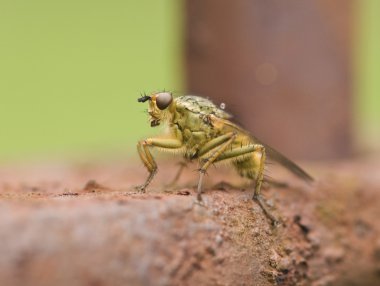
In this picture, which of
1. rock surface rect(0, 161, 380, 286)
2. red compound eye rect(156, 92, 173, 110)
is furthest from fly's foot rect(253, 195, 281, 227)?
red compound eye rect(156, 92, 173, 110)

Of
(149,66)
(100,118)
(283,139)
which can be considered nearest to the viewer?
(283,139)

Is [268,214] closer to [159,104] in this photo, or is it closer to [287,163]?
[287,163]

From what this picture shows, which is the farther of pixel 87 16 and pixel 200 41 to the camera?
pixel 87 16

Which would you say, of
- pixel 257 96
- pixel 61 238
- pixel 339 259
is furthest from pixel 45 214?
pixel 257 96

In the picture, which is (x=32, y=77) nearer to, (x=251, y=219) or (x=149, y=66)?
(x=149, y=66)

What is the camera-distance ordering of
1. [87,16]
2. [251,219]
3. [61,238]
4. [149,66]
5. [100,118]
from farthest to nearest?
[87,16], [149,66], [100,118], [251,219], [61,238]

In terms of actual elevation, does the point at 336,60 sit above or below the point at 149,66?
above

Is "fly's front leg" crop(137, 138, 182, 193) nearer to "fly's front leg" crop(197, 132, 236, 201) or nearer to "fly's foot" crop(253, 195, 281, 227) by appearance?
"fly's front leg" crop(197, 132, 236, 201)

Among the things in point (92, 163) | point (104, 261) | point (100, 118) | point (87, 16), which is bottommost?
point (100, 118)
